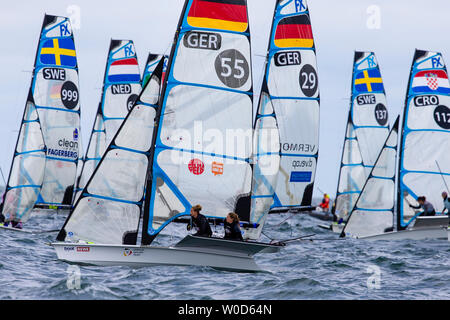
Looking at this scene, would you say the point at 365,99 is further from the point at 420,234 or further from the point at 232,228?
the point at 232,228

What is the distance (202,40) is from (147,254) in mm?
5339

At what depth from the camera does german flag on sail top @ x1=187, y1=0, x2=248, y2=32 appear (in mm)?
16156

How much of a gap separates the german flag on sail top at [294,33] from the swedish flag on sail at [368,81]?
9449 millimetres

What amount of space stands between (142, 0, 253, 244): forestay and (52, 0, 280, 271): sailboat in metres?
0.02

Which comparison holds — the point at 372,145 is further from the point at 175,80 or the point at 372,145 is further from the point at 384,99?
the point at 175,80

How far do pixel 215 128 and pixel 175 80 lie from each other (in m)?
1.46

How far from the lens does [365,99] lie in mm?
33969

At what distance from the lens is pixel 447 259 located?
18.0 metres

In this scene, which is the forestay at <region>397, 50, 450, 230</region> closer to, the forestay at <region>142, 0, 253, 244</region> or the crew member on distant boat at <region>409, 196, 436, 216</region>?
the crew member on distant boat at <region>409, 196, 436, 216</region>

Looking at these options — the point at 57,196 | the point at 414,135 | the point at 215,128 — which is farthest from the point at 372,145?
the point at 215,128

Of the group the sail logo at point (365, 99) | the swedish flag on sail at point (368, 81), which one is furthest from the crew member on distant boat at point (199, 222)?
the swedish flag on sail at point (368, 81)

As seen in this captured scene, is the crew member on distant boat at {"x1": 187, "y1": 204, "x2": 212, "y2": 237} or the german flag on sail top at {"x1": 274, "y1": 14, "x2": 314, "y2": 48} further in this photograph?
the german flag on sail top at {"x1": 274, "y1": 14, "x2": 314, "y2": 48}

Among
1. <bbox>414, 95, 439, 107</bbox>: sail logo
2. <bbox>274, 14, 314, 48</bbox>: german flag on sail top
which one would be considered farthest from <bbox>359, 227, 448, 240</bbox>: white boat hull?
<bbox>274, 14, 314, 48</bbox>: german flag on sail top
